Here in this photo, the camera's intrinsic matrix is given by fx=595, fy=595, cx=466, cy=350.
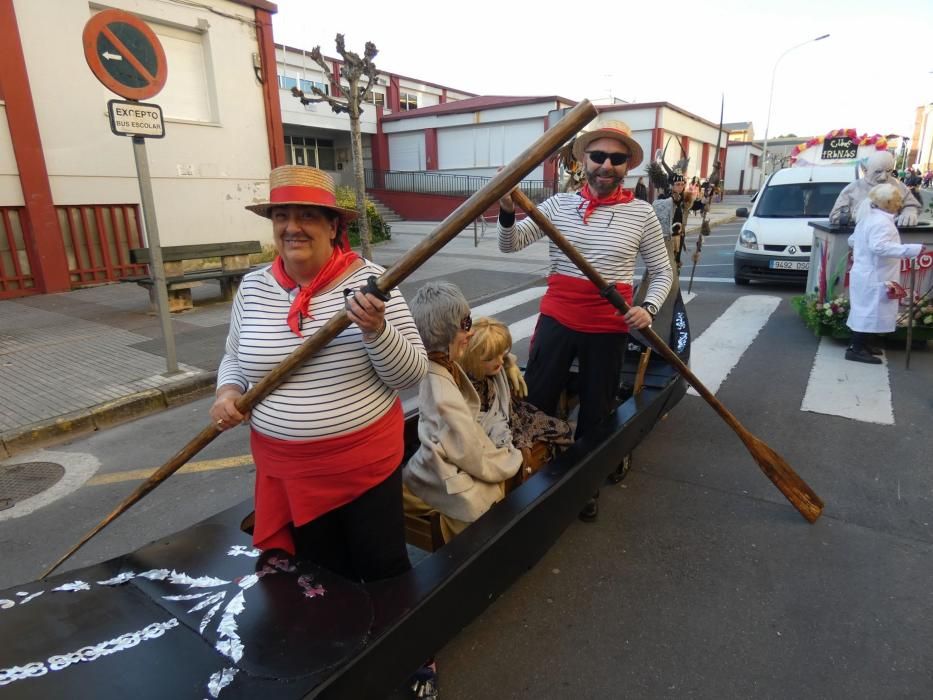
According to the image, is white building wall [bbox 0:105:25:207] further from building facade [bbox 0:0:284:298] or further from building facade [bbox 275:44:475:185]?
building facade [bbox 275:44:475:185]

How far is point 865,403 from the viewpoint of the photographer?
4.87 m

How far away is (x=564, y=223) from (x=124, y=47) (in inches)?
157

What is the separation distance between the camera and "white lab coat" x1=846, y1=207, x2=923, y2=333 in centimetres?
556

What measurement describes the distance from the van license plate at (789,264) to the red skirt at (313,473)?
30.0 feet

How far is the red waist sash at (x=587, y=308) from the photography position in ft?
10.4

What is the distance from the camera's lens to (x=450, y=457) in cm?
238

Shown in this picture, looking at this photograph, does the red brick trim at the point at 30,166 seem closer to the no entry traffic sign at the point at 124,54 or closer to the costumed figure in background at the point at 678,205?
the no entry traffic sign at the point at 124,54

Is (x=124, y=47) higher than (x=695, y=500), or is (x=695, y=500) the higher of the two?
(x=124, y=47)

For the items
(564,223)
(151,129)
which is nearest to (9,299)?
(151,129)

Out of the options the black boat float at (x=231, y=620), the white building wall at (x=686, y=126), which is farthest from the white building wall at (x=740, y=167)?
the black boat float at (x=231, y=620)

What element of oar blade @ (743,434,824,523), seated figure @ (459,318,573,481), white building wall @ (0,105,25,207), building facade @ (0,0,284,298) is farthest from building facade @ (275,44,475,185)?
oar blade @ (743,434,824,523)

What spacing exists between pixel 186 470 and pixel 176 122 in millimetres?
9266

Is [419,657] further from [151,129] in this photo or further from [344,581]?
[151,129]

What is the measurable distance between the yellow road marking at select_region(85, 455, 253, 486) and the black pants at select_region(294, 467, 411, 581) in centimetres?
227
